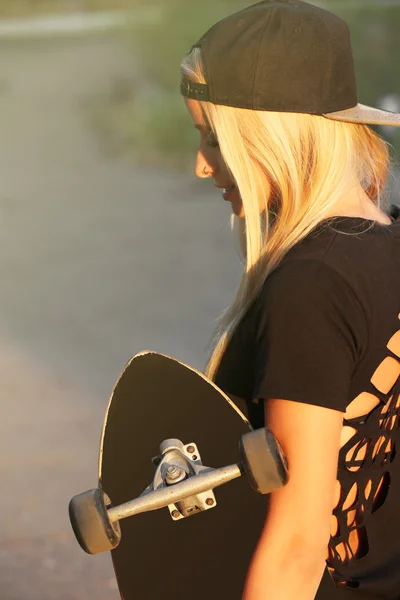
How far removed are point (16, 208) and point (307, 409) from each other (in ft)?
25.4

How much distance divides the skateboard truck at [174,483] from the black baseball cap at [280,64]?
1.89 ft

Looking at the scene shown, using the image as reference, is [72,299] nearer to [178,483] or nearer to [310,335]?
[178,483]

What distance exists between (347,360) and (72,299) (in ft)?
17.9

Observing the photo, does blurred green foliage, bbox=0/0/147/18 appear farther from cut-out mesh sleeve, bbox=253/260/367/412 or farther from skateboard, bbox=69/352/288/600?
cut-out mesh sleeve, bbox=253/260/367/412

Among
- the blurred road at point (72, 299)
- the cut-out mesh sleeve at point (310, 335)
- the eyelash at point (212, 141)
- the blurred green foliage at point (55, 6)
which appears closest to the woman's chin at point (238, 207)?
the eyelash at point (212, 141)

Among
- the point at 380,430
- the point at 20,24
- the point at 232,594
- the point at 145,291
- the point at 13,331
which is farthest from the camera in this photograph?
the point at 20,24

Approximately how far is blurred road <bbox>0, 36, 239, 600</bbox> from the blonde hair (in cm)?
216

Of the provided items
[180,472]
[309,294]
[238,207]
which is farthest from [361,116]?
[180,472]

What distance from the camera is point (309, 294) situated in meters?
1.48

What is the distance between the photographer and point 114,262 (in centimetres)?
753

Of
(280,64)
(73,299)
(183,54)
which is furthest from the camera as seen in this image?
(183,54)

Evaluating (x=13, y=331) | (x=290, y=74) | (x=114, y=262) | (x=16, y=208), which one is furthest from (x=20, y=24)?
(x=290, y=74)

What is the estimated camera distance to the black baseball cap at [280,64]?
1676mm

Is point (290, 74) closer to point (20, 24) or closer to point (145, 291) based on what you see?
point (145, 291)
